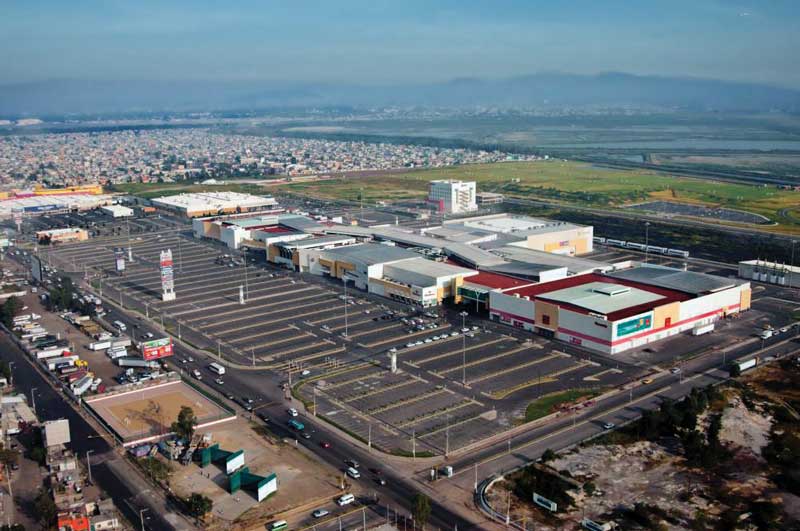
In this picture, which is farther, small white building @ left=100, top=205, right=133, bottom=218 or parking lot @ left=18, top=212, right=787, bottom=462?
small white building @ left=100, top=205, right=133, bottom=218

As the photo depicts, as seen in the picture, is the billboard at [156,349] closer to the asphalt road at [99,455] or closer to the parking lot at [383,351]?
the parking lot at [383,351]

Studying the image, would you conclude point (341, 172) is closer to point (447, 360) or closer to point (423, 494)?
point (447, 360)

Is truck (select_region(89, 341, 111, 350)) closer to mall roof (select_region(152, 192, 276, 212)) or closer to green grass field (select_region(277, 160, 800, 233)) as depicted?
mall roof (select_region(152, 192, 276, 212))

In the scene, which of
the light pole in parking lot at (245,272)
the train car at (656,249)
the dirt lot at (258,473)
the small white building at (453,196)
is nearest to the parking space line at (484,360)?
the dirt lot at (258,473)

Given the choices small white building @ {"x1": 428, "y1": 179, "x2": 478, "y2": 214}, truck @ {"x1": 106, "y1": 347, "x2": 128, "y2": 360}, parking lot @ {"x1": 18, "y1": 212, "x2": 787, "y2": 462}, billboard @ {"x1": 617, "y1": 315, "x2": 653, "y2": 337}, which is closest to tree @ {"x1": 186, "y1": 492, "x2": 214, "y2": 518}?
parking lot @ {"x1": 18, "y1": 212, "x2": 787, "y2": 462}

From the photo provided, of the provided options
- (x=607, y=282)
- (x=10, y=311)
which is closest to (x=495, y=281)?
(x=607, y=282)

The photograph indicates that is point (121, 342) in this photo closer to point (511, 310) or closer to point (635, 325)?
point (511, 310)
